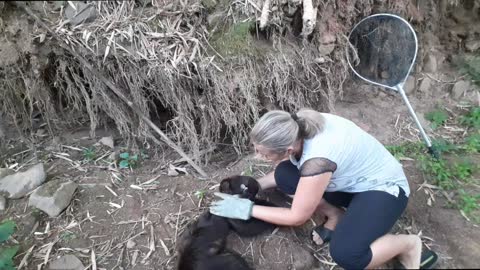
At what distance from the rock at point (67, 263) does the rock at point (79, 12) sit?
1.67 m

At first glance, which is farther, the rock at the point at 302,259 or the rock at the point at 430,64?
the rock at the point at 430,64

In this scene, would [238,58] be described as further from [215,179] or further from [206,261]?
[206,261]

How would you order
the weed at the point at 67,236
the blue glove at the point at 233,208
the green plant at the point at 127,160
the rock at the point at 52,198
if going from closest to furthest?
the blue glove at the point at 233,208 → the weed at the point at 67,236 → the rock at the point at 52,198 → the green plant at the point at 127,160

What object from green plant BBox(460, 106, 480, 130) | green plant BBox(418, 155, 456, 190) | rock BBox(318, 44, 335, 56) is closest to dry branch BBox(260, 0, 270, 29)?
rock BBox(318, 44, 335, 56)

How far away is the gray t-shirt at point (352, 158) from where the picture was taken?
2396 mm

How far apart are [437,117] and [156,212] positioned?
2537mm

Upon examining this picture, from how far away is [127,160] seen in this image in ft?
11.6

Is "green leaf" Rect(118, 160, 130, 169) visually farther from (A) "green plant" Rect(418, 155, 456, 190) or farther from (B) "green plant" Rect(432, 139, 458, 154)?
(B) "green plant" Rect(432, 139, 458, 154)

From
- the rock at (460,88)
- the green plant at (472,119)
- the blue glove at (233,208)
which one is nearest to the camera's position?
the blue glove at (233,208)

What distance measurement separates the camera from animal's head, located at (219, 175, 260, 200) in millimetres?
2963

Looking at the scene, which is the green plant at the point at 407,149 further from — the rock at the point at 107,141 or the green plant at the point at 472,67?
the rock at the point at 107,141

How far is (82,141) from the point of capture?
148 inches

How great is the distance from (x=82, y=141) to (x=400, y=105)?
2.88 metres

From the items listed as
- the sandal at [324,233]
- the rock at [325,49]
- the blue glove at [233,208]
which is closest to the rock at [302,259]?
the sandal at [324,233]
